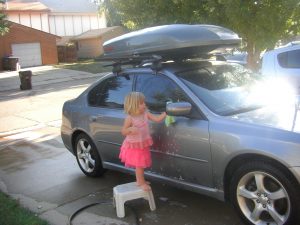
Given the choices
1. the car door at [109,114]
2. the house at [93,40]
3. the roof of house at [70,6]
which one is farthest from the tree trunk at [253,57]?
the roof of house at [70,6]

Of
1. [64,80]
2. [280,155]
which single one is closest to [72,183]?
[280,155]

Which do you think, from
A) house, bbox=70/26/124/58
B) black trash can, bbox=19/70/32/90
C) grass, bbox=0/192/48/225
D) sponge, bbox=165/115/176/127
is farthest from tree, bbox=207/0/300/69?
house, bbox=70/26/124/58

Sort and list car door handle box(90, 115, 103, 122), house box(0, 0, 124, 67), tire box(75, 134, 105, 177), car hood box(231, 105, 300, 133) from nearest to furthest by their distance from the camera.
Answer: car hood box(231, 105, 300, 133)
car door handle box(90, 115, 103, 122)
tire box(75, 134, 105, 177)
house box(0, 0, 124, 67)

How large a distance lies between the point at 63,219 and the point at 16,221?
50 cm

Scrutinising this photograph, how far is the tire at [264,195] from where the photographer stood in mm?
3900

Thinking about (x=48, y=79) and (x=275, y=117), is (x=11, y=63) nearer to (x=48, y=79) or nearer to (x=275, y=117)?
(x=48, y=79)

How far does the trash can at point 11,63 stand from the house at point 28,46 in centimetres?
139

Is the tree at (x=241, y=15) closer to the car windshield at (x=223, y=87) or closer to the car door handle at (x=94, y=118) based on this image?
the car windshield at (x=223, y=87)

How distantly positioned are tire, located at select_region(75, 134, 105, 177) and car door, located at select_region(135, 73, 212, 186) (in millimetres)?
1237

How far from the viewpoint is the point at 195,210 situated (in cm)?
496

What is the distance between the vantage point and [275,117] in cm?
430

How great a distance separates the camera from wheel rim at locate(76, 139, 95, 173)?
6305mm

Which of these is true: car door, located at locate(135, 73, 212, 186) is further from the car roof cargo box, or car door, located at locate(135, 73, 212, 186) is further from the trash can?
the trash can

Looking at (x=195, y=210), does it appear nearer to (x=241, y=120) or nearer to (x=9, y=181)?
(x=241, y=120)
